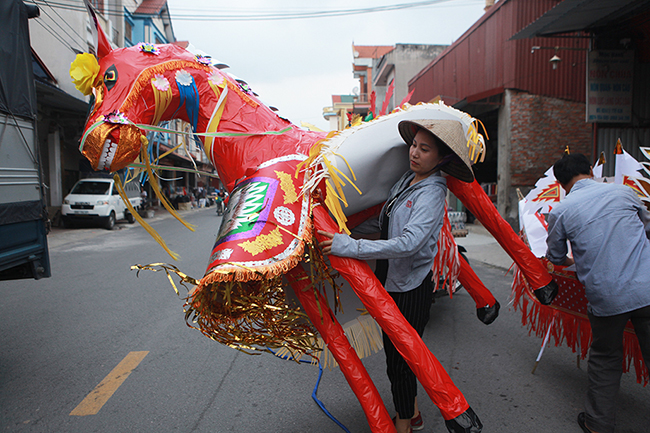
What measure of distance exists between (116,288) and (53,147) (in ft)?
30.5

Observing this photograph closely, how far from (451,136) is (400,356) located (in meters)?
1.08

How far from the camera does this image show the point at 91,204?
435 inches

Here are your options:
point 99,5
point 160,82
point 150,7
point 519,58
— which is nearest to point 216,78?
point 160,82

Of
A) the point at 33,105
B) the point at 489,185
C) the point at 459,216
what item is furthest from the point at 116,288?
the point at 489,185

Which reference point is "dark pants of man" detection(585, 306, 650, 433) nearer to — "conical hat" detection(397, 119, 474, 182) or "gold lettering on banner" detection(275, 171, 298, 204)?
"conical hat" detection(397, 119, 474, 182)

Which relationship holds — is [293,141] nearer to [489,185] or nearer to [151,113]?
[151,113]

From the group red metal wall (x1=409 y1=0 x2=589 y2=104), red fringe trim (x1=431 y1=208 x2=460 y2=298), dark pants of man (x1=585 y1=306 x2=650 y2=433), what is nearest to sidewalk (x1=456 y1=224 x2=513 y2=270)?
red metal wall (x1=409 y1=0 x2=589 y2=104)

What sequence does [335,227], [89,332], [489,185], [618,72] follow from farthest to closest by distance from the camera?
1. [489,185]
2. [618,72]
3. [89,332]
4. [335,227]

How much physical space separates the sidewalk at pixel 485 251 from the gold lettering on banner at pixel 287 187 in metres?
5.27

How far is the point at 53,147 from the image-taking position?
11.7 meters

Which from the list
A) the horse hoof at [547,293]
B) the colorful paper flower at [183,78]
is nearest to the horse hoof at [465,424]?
the horse hoof at [547,293]

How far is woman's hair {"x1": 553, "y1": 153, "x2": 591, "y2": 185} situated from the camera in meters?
2.16

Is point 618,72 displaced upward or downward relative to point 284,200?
upward

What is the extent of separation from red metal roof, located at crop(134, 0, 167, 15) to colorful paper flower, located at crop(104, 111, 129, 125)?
843 inches
